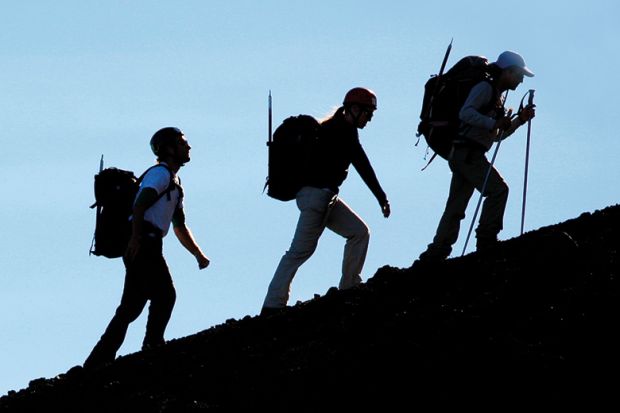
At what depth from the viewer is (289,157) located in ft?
69.6

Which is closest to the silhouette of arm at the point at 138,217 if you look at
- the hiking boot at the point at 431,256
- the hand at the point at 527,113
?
the hiking boot at the point at 431,256

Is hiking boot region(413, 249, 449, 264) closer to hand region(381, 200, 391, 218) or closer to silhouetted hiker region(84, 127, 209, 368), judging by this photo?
hand region(381, 200, 391, 218)

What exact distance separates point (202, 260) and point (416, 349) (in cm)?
509

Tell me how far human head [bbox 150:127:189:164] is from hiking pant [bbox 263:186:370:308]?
162 centimetres

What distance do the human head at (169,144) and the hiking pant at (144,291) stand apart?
2.86 feet

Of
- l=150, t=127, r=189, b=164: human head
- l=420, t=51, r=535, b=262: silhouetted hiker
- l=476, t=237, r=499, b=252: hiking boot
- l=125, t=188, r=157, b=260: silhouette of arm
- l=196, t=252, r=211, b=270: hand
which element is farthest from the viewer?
l=476, t=237, r=499, b=252: hiking boot

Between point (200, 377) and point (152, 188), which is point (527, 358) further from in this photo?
point (152, 188)

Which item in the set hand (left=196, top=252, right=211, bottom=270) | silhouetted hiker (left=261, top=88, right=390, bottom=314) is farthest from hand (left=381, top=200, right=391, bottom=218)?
hand (left=196, top=252, right=211, bottom=270)

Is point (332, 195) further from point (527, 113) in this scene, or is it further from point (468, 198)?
point (527, 113)

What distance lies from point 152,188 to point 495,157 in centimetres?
420

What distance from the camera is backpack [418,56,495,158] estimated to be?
21.8 m

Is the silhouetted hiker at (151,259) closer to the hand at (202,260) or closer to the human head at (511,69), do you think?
the hand at (202,260)

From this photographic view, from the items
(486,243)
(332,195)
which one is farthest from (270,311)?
(486,243)

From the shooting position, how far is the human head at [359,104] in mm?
21234
